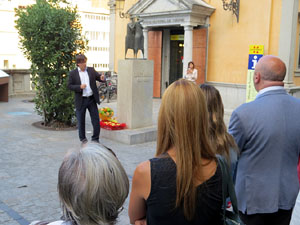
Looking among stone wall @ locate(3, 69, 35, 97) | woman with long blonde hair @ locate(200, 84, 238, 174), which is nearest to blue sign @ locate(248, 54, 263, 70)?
woman with long blonde hair @ locate(200, 84, 238, 174)

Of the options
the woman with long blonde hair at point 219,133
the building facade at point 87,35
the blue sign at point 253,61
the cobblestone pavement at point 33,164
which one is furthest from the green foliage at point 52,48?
the building facade at point 87,35

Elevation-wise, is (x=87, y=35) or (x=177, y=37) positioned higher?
(x=87, y=35)

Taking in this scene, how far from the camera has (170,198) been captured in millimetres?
1713

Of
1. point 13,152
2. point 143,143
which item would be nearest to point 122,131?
point 143,143

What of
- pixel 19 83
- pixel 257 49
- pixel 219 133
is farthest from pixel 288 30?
pixel 19 83

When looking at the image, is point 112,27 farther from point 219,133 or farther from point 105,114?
point 219,133

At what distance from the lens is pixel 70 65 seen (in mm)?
9266

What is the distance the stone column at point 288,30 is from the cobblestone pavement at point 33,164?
251 inches

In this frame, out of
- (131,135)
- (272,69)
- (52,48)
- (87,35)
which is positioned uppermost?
(87,35)

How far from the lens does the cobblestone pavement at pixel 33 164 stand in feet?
14.2

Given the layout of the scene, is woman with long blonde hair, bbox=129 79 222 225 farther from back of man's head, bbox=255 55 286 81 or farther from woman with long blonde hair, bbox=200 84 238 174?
back of man's head, bbox=255 55 286 81

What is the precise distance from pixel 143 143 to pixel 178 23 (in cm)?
711

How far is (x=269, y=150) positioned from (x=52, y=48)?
742cm

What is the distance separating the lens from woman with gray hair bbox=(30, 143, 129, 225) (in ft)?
4.76
